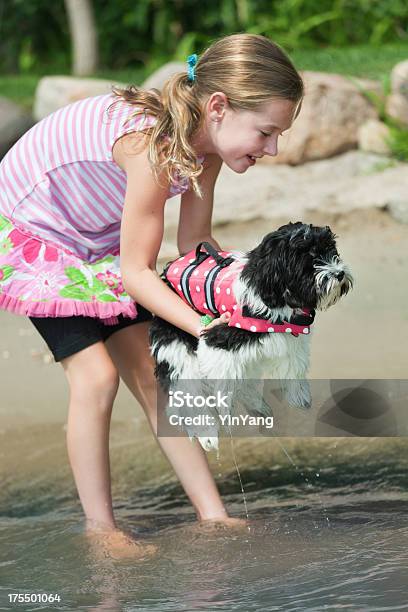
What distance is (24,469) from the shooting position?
4.38 m

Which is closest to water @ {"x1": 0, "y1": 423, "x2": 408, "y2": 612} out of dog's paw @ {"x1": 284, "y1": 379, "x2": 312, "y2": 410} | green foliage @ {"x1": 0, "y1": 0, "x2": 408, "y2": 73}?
dog's paw @ {"x1": 284, "y1": 379, "x2": 312, "y2": 410}

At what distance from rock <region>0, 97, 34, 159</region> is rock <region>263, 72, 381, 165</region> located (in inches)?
97.1

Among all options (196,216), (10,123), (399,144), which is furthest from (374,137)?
(196,216)

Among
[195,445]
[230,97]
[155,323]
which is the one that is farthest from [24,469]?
[230,97]

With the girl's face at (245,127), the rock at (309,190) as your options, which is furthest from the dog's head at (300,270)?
the rock at (309,190)

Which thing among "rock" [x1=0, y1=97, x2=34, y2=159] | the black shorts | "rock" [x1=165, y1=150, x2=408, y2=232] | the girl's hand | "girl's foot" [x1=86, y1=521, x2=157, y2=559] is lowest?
"girl's foot" [x1=86, y1=521, x2=157, y2=559]

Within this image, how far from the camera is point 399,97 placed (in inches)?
332

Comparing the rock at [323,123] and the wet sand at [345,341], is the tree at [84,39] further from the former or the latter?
the wet sand at [345,341]

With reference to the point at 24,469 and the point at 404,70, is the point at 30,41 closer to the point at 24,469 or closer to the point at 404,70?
the point at 404,70

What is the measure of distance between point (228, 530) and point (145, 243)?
3.45ft

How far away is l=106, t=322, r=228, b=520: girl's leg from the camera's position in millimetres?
3701

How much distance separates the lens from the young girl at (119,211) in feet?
10.5

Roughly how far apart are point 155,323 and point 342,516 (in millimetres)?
1056

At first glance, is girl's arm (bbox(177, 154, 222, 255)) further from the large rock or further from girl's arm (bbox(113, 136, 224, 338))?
the large rock
